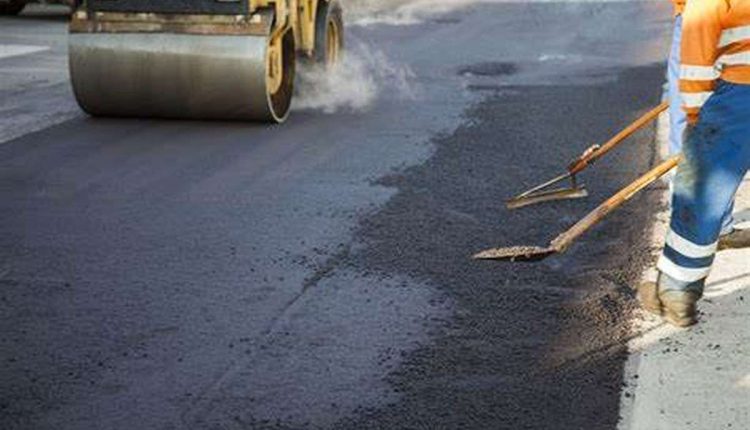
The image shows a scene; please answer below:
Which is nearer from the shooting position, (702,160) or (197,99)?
(702,160)

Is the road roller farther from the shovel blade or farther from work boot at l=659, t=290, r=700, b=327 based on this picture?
work boot at l=659, t=290, r=700, b=327

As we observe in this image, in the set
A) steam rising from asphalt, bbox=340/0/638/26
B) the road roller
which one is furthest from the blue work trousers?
steam rising from asphalt, bbox=340/0/638/26

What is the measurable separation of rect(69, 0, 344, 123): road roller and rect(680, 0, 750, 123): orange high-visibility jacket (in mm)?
4377

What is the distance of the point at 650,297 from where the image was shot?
4699 millimetres

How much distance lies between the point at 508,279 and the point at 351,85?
5907 millimetres

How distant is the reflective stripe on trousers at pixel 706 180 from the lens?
4410 mm

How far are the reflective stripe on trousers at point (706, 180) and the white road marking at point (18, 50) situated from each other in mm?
10400

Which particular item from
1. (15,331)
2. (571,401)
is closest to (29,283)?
(15,331)

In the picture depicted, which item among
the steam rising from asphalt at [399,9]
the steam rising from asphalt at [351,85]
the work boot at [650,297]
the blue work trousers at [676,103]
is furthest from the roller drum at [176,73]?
the steam rising from asphalt at [399,9]

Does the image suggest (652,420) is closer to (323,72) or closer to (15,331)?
(15,331)

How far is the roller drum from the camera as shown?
8289 millimetres

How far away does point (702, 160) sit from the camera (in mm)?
4469

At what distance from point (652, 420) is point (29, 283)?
9.42 feet

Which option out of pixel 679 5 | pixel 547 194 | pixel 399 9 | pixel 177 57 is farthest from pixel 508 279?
pixel 399 9
